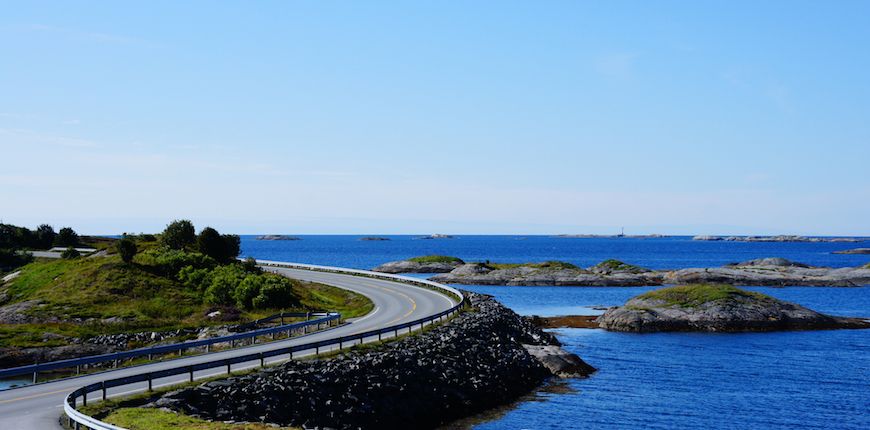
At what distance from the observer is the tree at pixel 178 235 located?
8175cm

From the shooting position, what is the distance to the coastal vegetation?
182 feet

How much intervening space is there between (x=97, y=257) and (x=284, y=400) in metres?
53.9

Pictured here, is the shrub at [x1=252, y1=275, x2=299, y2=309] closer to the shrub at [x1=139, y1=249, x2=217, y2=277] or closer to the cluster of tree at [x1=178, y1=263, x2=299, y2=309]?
the cluster of tree at [x1=178, y1=263, x2=299, y2=309]

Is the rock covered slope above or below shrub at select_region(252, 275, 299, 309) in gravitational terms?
below

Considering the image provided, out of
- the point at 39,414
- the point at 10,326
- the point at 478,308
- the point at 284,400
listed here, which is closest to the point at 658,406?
the point at 284,400

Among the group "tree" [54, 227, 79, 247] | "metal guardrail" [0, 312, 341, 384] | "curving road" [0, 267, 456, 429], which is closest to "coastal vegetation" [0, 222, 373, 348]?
"curving road" [0, 267, 456, 429]

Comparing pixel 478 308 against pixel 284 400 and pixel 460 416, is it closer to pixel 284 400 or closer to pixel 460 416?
pixel 460 416

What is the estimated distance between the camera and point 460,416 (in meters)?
37.5

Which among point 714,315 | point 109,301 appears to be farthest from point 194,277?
point 714,315

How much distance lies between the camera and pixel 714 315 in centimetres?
7412

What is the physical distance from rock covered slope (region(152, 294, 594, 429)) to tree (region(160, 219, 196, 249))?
133 feet

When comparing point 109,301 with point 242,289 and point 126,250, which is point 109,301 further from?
point 242,289

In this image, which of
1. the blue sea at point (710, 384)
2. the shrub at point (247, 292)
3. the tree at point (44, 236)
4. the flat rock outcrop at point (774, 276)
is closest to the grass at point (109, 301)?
the shrub at point (247, 292)

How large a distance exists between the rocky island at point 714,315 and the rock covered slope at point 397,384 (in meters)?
23.0
